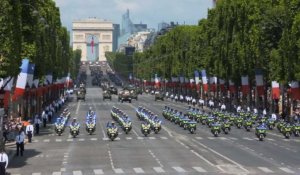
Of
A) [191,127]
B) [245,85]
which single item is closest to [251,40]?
[245,85]

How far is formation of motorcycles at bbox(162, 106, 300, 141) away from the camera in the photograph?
230 ft

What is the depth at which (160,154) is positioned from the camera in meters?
52.9

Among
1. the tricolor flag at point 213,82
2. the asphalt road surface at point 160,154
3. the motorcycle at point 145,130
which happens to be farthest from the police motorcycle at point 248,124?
the tricolor flag at point 213,82

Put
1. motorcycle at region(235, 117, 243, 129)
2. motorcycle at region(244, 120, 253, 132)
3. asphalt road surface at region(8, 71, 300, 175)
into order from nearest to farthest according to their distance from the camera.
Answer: asphalt road surface at region(8, 71, 300, 175) < motorcycle at region(244, 120, 253, 132) < motorcycle at region(235, 117, 243, 129)

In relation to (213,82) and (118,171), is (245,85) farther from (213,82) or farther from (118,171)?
(118,171)

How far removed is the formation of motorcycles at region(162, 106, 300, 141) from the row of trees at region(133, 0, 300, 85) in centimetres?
546

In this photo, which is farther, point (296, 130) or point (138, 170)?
point (296, 130)

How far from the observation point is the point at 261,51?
105125mm

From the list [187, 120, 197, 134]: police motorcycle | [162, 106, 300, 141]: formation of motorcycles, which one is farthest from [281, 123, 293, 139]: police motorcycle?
[187, 120, 197, 134]: police motorcycle

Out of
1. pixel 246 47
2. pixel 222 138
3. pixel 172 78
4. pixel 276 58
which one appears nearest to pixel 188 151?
pixel 222 138

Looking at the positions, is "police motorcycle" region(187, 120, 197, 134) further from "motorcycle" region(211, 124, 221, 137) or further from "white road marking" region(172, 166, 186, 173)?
"white road marking" region(172, 166, 186, 173)

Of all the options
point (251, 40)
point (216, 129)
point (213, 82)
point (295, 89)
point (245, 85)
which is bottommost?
point (216, 129)

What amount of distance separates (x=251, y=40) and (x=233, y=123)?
2136 cm

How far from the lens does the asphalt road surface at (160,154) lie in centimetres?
4350
